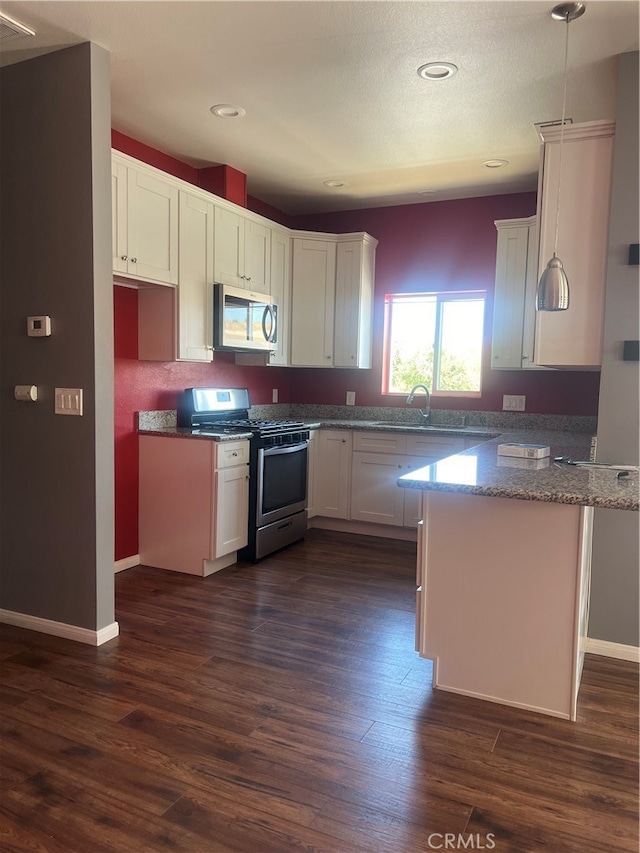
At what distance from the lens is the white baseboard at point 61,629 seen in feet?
9.37

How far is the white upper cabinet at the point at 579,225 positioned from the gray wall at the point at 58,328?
2081 millimetres

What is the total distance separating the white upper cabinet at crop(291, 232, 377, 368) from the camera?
5102mm

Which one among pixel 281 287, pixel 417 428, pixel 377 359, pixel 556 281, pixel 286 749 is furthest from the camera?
pixel 377 359

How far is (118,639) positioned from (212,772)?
45.5 inches

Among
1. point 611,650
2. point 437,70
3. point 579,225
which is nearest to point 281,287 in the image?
point 437,70

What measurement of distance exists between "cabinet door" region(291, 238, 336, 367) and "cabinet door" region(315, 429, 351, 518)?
0.70 m

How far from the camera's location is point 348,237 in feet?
16.7

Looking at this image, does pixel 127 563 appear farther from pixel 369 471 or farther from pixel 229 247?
pixel 229 247

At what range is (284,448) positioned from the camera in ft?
14.2

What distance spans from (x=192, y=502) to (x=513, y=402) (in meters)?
2.68

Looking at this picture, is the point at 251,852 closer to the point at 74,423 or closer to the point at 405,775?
the point at 405,775

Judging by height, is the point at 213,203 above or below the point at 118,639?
above

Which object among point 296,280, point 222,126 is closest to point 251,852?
point 222,126

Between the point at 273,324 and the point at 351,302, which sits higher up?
the point at 351,302
